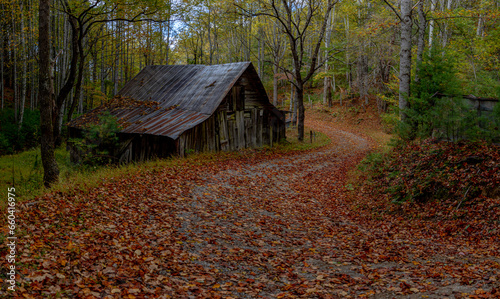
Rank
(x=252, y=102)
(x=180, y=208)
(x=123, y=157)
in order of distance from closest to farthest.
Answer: (x=180, y=208) → (x=123, y=157) → (x=252, y=102)

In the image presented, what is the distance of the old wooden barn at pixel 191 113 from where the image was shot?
1634 cm

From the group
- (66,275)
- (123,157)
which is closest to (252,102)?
(123,157)

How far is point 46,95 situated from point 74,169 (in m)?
6.22

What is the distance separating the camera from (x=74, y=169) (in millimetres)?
14484

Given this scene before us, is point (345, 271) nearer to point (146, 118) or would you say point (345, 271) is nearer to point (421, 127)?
point (421, 127)

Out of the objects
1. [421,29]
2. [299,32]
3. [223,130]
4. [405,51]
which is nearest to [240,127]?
[223,130]

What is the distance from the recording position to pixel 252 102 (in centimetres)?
2041

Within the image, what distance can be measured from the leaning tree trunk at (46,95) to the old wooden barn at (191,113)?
5.90 metres

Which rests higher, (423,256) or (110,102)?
(110,102)

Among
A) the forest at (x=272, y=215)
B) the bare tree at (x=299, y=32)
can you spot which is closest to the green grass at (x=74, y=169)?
the forest at (x=272, y=215)

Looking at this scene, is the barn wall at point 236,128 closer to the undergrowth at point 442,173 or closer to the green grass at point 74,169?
the green grass at point 74,169

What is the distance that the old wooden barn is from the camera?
1634 centimetres

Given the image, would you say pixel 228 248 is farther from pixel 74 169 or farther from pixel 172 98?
pixel 172 98

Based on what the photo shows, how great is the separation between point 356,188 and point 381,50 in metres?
20.2
